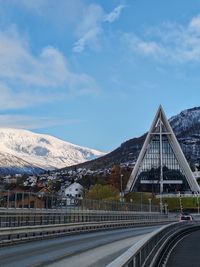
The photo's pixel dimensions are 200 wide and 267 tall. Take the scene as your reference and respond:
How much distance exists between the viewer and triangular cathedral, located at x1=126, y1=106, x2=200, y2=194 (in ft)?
596

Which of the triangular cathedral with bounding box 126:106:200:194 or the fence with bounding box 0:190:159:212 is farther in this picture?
the triangular cathedral with bounding box 126:106:200:194

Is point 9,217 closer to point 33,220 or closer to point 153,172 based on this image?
point 33,220

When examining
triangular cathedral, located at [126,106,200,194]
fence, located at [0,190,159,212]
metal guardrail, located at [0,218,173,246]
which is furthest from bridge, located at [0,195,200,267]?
triangular cathedral, located at [126,106,200,194]

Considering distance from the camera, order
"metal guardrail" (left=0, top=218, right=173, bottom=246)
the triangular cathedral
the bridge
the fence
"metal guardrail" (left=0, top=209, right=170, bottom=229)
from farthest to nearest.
→ the triangular cathedral < the fence < "metal guardrail" (left=0, top=209, right=170, bottom=229) < "metal guardrail" (left=0, top=218, right=173, bottom=246) < the bridge

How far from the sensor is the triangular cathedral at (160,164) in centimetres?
18175

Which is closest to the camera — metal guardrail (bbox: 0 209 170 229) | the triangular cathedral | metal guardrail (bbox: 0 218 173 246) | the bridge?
the bridge

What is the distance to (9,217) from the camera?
2903 cm

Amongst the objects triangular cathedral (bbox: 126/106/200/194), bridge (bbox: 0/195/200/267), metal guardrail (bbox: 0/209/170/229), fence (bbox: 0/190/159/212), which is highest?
triangular cathedral (bbox: 126/106/200/194)

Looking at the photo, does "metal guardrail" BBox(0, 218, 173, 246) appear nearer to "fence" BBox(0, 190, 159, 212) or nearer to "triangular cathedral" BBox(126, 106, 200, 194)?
"fence" BBox(0, 190, 159, 212)

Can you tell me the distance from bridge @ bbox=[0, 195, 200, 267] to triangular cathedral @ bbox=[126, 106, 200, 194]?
121 meters

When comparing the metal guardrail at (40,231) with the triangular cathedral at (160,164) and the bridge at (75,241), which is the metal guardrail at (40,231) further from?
the triangular cathedral at (160,164)

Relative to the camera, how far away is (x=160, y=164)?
183000mm

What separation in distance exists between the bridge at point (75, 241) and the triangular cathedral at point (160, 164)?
121071 mm

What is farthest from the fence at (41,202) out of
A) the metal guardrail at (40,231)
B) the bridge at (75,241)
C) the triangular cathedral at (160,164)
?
the triangular cathedral at (160,164)
